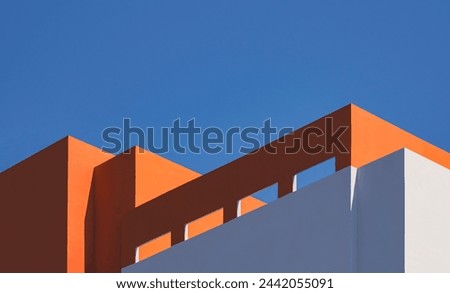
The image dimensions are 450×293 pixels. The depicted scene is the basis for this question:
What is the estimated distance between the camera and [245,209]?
22.6 metres

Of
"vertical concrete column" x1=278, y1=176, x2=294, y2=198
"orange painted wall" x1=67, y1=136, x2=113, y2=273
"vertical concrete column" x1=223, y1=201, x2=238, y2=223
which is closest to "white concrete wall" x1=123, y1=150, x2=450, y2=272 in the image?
"vertical concrete column" x1=278, y1=176, x2=294, y2=198

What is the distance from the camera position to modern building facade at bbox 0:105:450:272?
15.8 metres

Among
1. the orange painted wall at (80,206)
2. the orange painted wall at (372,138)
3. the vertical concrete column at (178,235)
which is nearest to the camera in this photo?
the orange painted wall at (372,138)

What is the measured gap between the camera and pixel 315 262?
16266 mm

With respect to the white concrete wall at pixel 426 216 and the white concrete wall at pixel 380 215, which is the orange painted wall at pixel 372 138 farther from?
the white concrete wall at pixel 426 216

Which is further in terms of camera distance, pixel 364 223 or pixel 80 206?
pixel 80 206

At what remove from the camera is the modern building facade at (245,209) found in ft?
51.7

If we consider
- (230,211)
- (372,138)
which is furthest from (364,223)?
(230,211)

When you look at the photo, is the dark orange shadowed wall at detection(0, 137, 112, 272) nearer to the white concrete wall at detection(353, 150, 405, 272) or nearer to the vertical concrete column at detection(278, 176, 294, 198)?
the vertical concrete column at detection(278, 176, 294, 198)

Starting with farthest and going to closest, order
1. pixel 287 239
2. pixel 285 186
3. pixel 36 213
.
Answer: pixel 36 213 → pixel 285 186 → pixel 287 239

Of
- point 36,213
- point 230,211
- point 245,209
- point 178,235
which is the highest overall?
point 245,209

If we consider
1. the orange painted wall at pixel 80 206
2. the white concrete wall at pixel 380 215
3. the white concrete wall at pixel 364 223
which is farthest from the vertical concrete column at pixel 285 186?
the orange painted wall at pixel 80 206

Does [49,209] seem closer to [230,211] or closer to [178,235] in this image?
[178,235]

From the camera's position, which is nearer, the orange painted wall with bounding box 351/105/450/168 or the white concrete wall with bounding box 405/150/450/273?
the white concrete wall with bounding box 405/150/450/273
